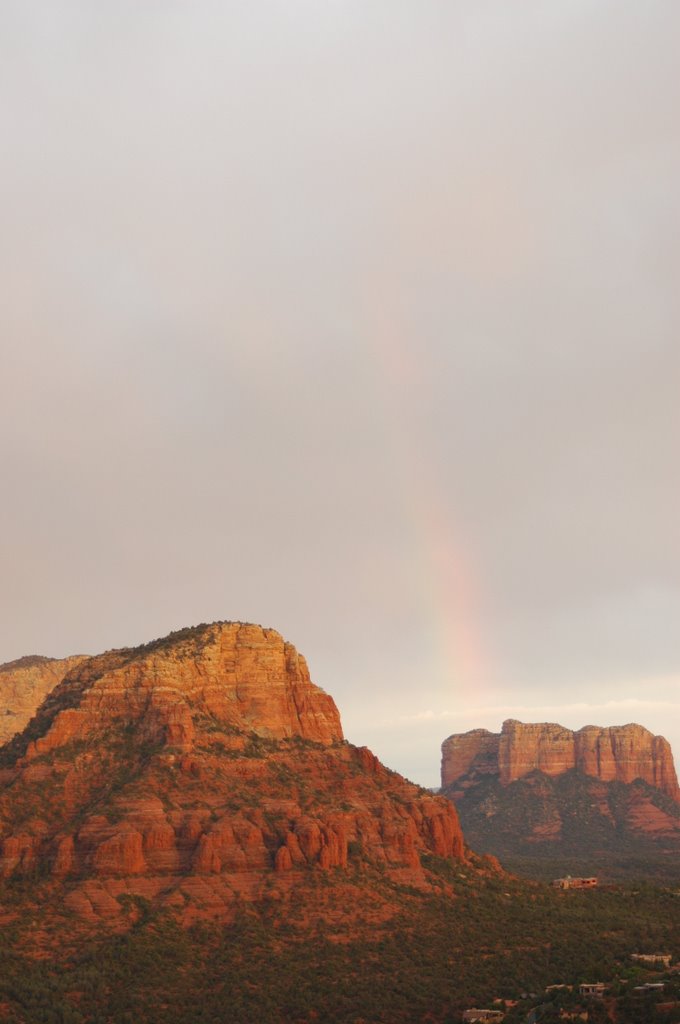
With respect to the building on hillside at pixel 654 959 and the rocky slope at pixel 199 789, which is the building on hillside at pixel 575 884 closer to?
the rocky slope at pixel 199 789

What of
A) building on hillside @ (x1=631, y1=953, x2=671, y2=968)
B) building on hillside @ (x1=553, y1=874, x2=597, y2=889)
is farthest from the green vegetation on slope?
building on hillside @ (x1=553, y1=874, x2=597, y2=889)

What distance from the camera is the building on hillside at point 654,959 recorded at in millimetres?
111225

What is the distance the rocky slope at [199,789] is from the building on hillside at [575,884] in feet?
56.2

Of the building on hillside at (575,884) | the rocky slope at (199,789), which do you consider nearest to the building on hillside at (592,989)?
the rocky slope at (199,789)

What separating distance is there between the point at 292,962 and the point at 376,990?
8.09 metres

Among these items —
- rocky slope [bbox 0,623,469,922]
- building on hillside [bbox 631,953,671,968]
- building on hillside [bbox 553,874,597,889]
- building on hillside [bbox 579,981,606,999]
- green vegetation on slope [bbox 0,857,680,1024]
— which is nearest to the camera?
building on hillside [bbox 579,981,606,999]

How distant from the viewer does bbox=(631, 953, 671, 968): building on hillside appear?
365 ft

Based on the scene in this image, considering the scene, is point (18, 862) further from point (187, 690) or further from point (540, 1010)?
point (540, 1010)

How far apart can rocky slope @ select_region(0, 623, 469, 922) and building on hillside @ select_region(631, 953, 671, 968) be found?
25.2m

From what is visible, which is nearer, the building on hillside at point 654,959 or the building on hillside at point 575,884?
the building on hillside at point 654,959

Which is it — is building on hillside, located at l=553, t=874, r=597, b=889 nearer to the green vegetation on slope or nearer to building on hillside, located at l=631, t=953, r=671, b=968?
the green vegetation on slope

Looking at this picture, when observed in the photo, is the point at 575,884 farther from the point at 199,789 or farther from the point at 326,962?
the point at 326,962

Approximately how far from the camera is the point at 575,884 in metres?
162

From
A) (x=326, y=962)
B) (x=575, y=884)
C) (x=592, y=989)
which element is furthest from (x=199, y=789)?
(x=575, y=884)
